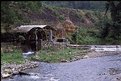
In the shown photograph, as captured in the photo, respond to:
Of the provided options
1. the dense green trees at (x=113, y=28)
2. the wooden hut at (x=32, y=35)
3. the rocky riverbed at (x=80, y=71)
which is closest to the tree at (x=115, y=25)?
the dense green trees at (x=113, y=28)

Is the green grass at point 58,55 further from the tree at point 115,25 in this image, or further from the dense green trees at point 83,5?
the dense green trees at point 83,5

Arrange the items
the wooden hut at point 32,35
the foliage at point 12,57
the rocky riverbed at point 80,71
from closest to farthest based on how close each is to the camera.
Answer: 1. the rocky riverbed at point 80,71
2. the foliage at point 12,57
3. the wooden hut at point 32,35

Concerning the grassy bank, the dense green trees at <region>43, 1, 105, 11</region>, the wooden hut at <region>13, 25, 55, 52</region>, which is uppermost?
the dense green trees at <region>43, 1, 105, 11</region>

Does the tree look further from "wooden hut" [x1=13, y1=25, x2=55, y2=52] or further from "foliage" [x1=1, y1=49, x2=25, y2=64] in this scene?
"foliage" [x1=1, y1=49, x2=25, y2=64]

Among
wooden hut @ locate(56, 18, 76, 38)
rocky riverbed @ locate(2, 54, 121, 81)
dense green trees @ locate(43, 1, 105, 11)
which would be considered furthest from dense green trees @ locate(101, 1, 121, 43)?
dense green trees @ locate(43, 1, 105, 11)

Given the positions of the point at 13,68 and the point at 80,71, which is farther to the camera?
the point at 80,71

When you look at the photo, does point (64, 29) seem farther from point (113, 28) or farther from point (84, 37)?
point (113, 28)

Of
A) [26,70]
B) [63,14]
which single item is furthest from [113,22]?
[26,70]

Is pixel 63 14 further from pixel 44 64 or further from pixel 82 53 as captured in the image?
pixel 44 64

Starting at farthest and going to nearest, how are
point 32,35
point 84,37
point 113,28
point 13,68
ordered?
point 84,37 < point 113,28 < point 32,35 < point 13,68

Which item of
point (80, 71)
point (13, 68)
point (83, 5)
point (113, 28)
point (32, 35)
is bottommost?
point (80, 71)

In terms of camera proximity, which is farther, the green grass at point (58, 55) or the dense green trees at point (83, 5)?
the dense green trees at point (83, 5)

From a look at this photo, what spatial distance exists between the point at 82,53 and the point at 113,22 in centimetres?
1542

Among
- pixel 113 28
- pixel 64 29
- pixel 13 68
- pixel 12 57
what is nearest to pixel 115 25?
pixel 113 28
